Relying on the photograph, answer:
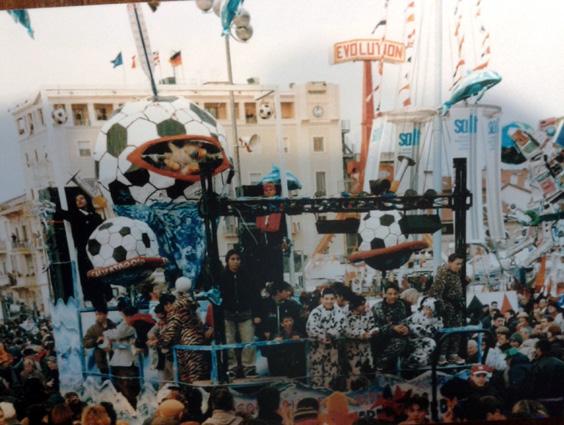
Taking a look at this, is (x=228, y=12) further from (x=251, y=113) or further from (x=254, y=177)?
(x=254, y=177)

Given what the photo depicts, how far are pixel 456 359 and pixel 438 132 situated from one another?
1116mm

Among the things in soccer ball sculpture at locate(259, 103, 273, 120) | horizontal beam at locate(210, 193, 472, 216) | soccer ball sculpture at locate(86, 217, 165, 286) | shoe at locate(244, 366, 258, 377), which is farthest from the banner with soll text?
soccer ball sculpture at locate(86, 217, 165, 286)

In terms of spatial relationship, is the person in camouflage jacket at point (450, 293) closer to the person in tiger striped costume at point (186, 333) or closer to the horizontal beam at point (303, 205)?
the horizontal beam at point (303, 205)

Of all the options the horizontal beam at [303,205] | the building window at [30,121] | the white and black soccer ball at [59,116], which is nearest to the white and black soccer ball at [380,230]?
the horizontal beam at [303,205]

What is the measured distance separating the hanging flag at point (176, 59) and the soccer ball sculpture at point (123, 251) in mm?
737

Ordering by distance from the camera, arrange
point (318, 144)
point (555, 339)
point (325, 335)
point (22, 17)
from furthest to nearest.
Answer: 1. point (555, 339)
2. point (325, 335)
3. point (318, 144)
4. point (22, 17)

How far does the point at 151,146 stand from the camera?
2.45m

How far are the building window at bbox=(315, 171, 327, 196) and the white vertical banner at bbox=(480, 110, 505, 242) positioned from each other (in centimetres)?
78

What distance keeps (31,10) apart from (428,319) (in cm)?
232

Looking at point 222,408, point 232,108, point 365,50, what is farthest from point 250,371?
point 365,50

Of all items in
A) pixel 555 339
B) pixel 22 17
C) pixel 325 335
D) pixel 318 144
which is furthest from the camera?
pixel 555 339

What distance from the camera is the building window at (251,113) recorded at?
247 cm

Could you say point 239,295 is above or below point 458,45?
below

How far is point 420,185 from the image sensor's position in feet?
8.44
